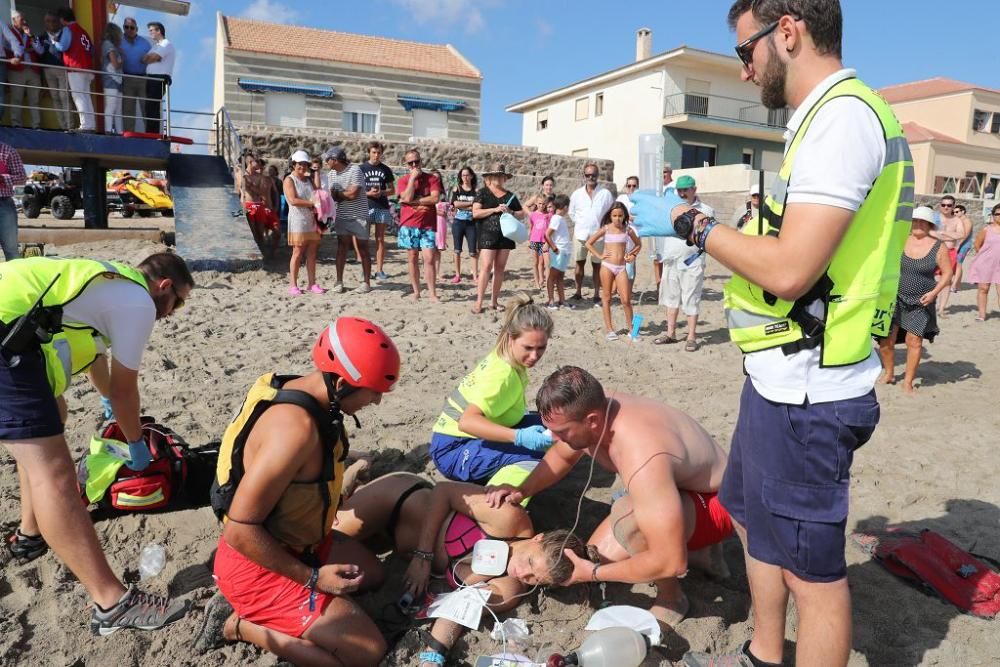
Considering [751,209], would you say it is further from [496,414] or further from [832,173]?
[832,173]

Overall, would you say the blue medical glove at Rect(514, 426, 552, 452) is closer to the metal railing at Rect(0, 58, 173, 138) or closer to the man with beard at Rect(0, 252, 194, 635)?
the man with beard at Rect(0, 252, 194, 635)

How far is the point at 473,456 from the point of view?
3479 millimetres

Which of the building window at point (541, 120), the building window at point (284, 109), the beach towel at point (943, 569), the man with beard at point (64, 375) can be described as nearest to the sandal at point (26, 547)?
the man with beard at point (64, 375)

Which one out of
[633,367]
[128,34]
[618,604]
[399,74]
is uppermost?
[399,74]

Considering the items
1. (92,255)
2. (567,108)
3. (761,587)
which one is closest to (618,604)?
(761,587)

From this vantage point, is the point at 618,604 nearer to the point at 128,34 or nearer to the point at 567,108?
the point at 128,34

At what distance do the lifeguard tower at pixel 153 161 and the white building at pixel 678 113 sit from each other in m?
19.3

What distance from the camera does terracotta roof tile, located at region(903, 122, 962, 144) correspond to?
3073 centimetres

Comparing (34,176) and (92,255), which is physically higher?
(34,176)

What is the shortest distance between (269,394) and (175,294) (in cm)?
90

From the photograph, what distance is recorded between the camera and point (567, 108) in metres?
31.7

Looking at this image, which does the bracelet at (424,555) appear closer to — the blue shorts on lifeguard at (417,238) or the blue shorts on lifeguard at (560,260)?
the blue shorts on lifeguard at (417,238)

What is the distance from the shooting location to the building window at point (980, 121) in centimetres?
3328

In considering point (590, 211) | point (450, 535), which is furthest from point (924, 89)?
point (450, 535)
